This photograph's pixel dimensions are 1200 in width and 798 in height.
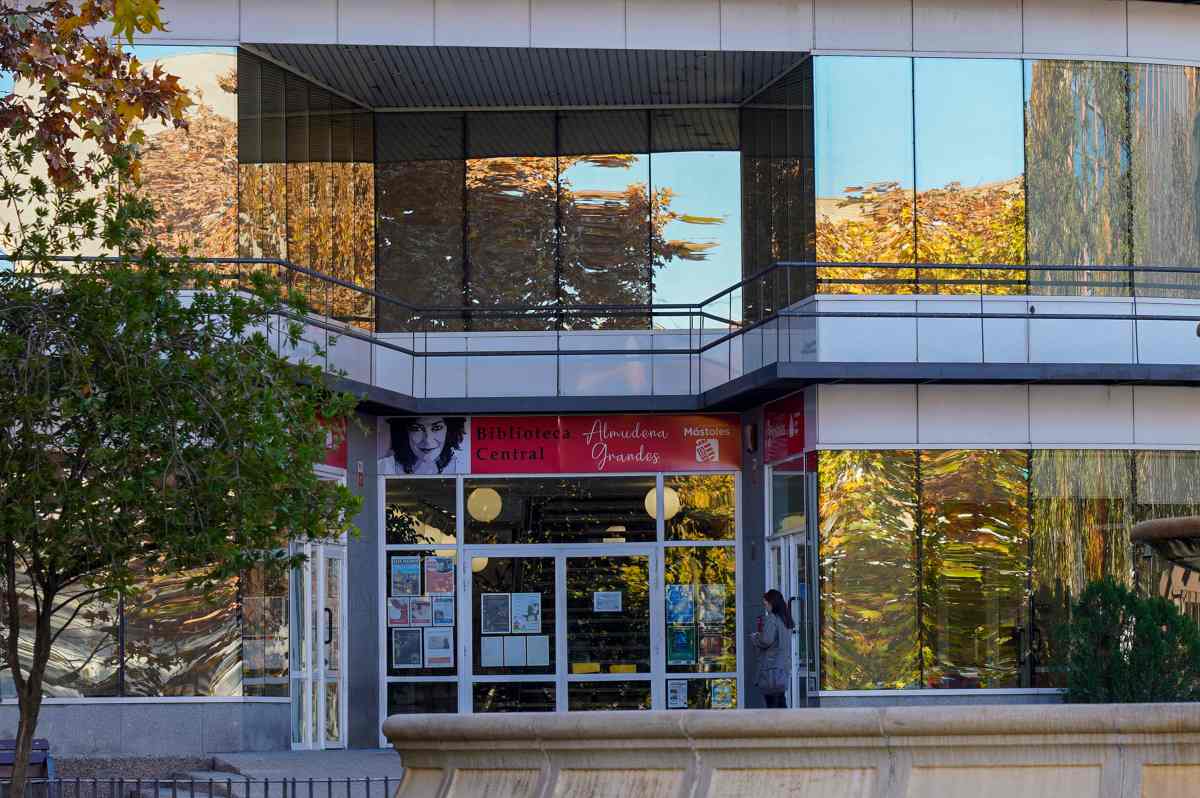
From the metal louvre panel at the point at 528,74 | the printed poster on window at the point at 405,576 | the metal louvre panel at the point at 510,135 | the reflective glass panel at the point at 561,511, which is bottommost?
the printed poster on window at the point at 405,576

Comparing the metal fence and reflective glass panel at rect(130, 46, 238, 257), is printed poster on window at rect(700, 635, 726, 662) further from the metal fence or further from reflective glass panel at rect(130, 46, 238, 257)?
reflective glass panel at rect(130, 46, 238, 257)

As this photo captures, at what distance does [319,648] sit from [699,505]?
211 inches

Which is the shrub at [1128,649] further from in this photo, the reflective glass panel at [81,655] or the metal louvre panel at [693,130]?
the reflective glass panel at [81,655]

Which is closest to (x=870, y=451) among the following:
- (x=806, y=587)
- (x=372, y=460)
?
(x=806, y=587)

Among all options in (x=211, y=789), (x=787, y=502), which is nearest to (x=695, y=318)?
(x=787, y=502)

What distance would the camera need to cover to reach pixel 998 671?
69.1ft

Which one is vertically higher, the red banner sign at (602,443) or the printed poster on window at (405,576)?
the red banner sign at (602,443)

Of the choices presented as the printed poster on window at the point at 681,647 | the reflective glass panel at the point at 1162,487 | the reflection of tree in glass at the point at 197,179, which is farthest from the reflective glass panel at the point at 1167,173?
the reflection of tree in glass at the point at 197,179

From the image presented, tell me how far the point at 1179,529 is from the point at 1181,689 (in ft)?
36.3

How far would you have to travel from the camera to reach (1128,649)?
65.8 feet

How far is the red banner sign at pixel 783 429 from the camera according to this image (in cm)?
2155

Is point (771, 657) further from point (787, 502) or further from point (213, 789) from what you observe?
point (213, 789)

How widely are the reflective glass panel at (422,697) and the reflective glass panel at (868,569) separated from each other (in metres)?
5.49

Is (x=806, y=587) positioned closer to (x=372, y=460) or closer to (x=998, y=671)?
(x=998, y=671)
